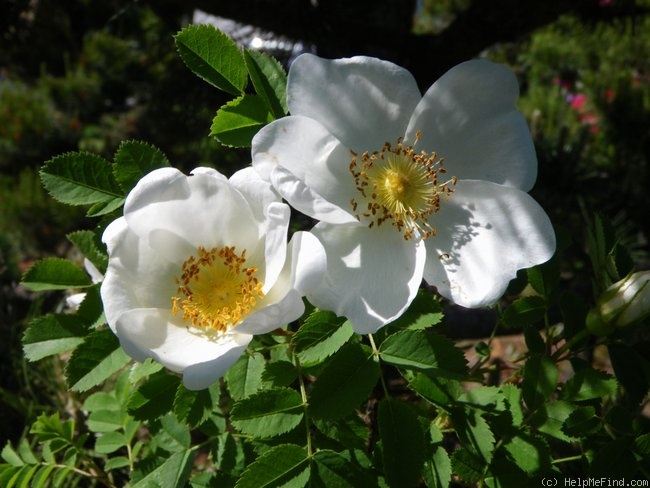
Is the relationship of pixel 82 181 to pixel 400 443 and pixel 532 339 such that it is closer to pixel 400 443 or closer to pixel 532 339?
pixel 400 443

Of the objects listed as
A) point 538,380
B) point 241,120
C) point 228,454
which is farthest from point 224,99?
point 538,380

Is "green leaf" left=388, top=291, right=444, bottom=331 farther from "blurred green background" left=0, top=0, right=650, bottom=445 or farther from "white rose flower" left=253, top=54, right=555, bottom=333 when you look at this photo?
"blurred green background" left=0, top=0, right=650, bottom=445

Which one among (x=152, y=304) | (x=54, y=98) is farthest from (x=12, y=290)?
(x=54, y=98)

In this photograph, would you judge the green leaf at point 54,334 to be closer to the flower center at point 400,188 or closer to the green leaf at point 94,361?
the green leaf at point 94,361

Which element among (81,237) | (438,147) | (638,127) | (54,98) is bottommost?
(54,98)

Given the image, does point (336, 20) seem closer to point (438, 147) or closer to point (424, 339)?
point (438, 147)

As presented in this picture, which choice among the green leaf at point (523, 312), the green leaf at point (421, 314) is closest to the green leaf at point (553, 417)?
the green leaf at point (523, 312)
